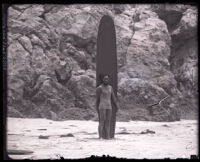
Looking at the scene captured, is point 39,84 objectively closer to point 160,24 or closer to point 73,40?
point 73,40

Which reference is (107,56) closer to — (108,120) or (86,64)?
(108,120)

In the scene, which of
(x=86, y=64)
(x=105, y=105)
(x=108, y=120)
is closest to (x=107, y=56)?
(x=105, y=105)

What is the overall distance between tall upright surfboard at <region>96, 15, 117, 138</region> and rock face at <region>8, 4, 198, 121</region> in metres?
5.77

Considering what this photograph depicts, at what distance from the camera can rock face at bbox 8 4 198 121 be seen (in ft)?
47.4

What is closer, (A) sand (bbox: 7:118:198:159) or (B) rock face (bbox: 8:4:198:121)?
(A) sand (bbox: 7:118:198:159)

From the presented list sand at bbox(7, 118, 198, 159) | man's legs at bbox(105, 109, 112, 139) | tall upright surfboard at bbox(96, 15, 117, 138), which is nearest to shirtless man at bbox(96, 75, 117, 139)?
man's legs at bbox(105, 109, 112, 139)

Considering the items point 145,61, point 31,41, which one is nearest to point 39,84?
point 31,41

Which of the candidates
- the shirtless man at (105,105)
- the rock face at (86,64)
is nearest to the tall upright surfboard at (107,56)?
the shirtless man at (105,105)

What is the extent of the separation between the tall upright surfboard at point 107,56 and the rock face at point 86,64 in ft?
18.9

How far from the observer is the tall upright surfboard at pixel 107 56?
26.9 ft

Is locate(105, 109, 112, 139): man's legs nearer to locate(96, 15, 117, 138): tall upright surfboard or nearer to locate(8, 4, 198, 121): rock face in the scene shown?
locate(96, 15, 117, 138): tall upright surfboard

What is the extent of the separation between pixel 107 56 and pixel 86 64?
767 centimetres

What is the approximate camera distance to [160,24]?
57.0 feet

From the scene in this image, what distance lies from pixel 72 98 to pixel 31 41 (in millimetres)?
2719
